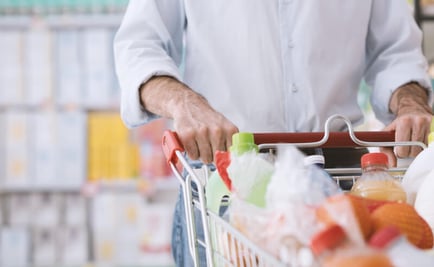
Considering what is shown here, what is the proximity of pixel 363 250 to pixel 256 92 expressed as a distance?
2.96ft

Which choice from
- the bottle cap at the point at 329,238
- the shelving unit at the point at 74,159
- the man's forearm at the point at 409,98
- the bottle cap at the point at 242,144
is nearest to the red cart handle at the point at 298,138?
the bottle cap at the point at 242,144

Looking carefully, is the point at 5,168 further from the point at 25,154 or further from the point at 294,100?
the point at 294,100

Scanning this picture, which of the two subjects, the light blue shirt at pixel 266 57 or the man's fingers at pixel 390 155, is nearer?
the man's fingers at pixel 390 155

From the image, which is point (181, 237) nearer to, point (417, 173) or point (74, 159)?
point (417, 173)

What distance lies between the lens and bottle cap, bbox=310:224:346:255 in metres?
0.66

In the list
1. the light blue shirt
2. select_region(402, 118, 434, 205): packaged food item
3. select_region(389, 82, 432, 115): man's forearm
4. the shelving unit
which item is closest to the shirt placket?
the light blue shirt

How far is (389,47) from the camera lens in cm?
171

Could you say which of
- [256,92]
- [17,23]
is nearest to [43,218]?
[17,23]

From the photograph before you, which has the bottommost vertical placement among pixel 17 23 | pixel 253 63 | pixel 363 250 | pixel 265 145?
pixel 363 250

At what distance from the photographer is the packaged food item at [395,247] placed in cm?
68

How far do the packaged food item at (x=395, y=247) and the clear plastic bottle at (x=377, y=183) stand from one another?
346mm

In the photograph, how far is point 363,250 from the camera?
25.7 inches

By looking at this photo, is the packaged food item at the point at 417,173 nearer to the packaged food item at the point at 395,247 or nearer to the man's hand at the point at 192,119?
the man's hand at the point at 192,119

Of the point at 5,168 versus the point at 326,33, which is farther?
the point at 5,168
